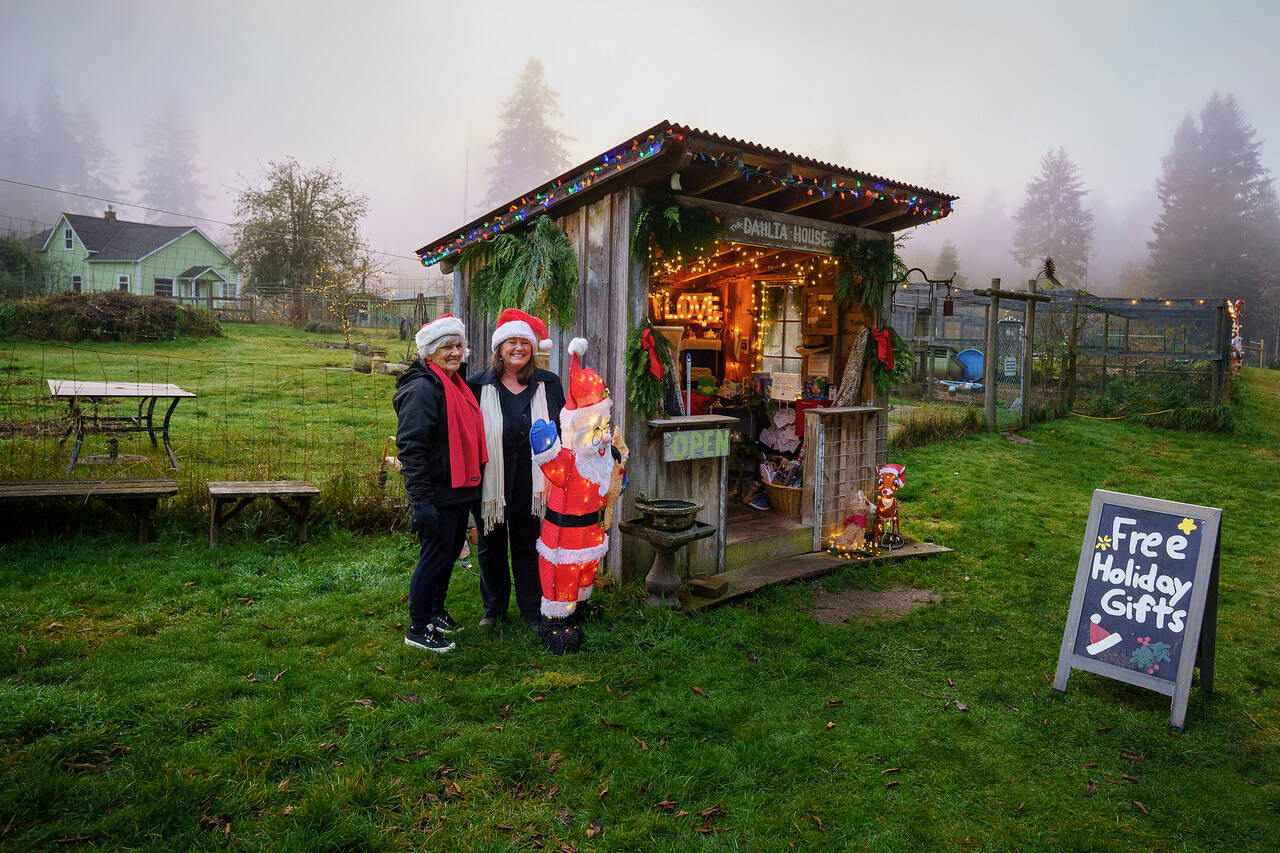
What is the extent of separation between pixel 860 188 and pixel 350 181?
30631 mm

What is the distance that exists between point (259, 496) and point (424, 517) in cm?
276

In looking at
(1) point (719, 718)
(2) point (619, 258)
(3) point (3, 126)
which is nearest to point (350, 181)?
(2) point (619, 258)

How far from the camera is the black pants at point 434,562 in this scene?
4.04 m

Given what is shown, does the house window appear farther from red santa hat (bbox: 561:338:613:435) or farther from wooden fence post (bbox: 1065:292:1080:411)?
wooden fence post (bbox: 1065:292:1080:411)

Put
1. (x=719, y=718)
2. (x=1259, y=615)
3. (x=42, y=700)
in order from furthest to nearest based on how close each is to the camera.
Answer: (x=1259, y=615), (x=719, y=718), (x=42, y=700)

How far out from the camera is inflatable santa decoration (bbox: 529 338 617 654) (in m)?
4.16

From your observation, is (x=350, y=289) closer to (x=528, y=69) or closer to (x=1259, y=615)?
(x=1259, y=615)

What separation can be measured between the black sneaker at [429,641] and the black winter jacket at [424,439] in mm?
794

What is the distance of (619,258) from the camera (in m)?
5.16

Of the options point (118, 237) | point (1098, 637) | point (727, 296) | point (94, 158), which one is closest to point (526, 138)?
point (118, 237)

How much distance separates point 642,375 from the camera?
5059 millimetres

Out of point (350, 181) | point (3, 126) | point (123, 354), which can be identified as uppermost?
point (3, 126)

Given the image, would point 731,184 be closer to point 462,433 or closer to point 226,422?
point 462,433

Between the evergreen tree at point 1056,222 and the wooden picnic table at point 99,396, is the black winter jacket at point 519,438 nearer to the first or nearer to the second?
the wooden picnic table at point 99,396
